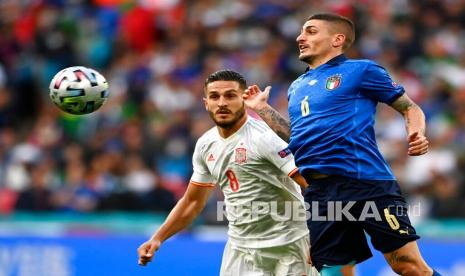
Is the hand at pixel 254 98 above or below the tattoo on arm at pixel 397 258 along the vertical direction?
above

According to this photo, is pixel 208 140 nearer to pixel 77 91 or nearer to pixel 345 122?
pixel 77 91

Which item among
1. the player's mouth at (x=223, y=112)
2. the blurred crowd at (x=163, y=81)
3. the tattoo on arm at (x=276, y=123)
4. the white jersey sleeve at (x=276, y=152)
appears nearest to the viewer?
the white jersey sleeve at (x=276, y=152)

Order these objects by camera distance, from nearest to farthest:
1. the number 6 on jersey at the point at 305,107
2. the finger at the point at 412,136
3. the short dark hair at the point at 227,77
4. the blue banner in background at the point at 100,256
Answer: the finger at the point at 412,136, the number 6 on jersey at the point at 305,107, the short dark hair at the point at 227,77, the blue banner in background at the point at 100,256

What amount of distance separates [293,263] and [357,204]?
123cm

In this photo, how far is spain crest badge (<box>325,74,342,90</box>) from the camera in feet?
26.1

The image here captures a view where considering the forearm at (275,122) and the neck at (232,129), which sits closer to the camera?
the forearm at (275,122)

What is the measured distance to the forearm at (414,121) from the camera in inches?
298

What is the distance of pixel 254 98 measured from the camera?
8.65 m

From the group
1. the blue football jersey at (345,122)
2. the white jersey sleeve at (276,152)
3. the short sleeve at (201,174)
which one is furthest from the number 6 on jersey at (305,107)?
the short sleeve at (201,174)

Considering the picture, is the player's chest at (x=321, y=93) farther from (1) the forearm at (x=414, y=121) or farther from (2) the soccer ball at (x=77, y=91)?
(2) the soccer ball at (x=77, y=91)

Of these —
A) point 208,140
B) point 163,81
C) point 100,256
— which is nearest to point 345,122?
point 208,140

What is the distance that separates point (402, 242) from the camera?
7.74 m

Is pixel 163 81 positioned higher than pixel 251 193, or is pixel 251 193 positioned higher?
pixel 163 81

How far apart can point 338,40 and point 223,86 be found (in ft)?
3.64
